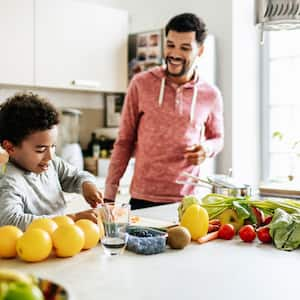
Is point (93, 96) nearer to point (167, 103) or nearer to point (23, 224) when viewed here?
point (167, 103)

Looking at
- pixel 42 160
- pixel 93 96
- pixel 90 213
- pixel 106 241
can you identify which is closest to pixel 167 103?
pixel 42 160

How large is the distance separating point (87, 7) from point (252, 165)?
5.11 feet

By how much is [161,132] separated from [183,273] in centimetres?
113

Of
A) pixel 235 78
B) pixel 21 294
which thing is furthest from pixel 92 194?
pixel 235 78

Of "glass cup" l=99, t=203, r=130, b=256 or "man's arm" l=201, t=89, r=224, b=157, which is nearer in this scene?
"glass cup" l=99, t=203, r=130, b=256

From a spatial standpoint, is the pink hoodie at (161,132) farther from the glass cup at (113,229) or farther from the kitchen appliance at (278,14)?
the glass cup at (113,229)

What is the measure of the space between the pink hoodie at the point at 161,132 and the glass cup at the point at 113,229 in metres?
0.92

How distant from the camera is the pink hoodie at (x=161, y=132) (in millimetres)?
2178

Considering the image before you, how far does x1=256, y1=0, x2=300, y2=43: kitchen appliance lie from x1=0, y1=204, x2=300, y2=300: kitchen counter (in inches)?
34.7

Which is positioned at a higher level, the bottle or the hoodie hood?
the hoodie hood

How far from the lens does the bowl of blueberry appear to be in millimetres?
1260

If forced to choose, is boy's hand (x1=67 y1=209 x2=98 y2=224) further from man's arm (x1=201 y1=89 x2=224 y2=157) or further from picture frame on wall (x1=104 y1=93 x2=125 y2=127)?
picture frame on wall (x1=104 y1=93 x2=125 y2=127)

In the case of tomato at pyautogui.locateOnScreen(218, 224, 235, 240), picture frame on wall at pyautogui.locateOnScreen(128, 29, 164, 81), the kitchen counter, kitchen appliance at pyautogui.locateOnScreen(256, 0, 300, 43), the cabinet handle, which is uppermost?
picture frame on wall at pyautogui.locateOnScreen(128, 29, 164, 81)

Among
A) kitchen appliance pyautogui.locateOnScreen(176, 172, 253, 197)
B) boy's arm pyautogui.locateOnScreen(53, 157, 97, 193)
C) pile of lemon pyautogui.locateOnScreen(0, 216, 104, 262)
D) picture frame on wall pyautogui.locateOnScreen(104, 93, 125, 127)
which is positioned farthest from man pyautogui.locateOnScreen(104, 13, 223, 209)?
picture frame on wall pyautogui.locateOnScreen(104, 93, 125, 127)
